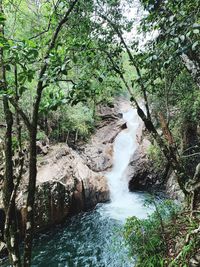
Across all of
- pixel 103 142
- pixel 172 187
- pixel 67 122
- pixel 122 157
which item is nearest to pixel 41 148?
pixel 67 122

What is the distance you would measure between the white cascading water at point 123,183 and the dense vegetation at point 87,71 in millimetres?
2411

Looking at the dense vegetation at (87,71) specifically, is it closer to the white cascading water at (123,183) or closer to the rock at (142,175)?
the rock at (142,175)

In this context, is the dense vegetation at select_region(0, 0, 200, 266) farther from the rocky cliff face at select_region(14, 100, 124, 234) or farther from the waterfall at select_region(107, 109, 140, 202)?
the waterfall at select_region(107, 109, 140, 202)

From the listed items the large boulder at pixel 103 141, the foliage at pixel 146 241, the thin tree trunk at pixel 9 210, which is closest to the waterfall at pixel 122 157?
the large boulder at pixel 103 141

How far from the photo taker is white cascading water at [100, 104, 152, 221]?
1034 centimetres

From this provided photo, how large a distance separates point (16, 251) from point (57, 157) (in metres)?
9.04

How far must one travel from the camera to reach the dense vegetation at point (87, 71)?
88.7 inches

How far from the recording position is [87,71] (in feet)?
11.8

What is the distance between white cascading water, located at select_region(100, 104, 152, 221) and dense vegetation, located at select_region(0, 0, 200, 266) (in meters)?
2.41

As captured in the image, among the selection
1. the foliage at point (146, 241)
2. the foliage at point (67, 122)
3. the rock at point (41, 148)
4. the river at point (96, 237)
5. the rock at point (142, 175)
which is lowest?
the river at point (96, 237)

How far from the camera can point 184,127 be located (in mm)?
10578

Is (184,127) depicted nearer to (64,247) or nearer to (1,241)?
(64,247)

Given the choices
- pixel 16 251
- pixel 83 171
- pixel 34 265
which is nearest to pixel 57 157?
pixel 83 171

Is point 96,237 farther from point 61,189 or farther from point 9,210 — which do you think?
point 9,210
